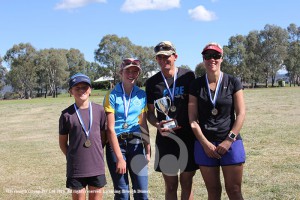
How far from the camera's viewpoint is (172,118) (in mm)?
4441

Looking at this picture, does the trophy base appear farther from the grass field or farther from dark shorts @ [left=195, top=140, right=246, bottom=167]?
the grass field

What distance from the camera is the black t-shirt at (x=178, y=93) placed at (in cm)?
444

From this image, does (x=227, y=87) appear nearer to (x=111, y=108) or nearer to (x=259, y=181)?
(x=111, y=108)

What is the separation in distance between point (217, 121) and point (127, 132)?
1094mm

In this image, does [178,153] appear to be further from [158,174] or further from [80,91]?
[158,174]

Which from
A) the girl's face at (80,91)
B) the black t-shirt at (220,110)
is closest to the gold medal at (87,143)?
the girl's face at (80,91)

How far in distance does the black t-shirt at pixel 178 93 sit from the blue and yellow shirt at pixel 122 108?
0.69 feet

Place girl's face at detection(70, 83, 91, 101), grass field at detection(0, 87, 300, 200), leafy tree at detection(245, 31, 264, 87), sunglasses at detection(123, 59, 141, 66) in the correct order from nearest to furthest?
girl's face at detection(70, 83, 91, 101)
sunglasses at detection(123, 59, 141, 66)
grass field at detection(0, 87, 300, 200)
leafy tree at detection(245, 31, 264, 87)

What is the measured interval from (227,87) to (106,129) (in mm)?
1523

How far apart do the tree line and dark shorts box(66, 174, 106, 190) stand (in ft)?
256

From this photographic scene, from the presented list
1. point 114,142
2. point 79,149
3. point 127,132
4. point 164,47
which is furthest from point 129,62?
point 79,149

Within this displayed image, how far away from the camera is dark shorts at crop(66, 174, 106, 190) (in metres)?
4.12

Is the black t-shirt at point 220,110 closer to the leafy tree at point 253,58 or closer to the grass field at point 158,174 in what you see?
the grass field at point 158,174

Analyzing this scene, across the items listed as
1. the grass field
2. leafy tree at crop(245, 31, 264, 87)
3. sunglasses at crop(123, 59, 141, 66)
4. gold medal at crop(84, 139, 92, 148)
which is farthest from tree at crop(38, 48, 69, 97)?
gold medal at crop(84, 139, 92, 148)
